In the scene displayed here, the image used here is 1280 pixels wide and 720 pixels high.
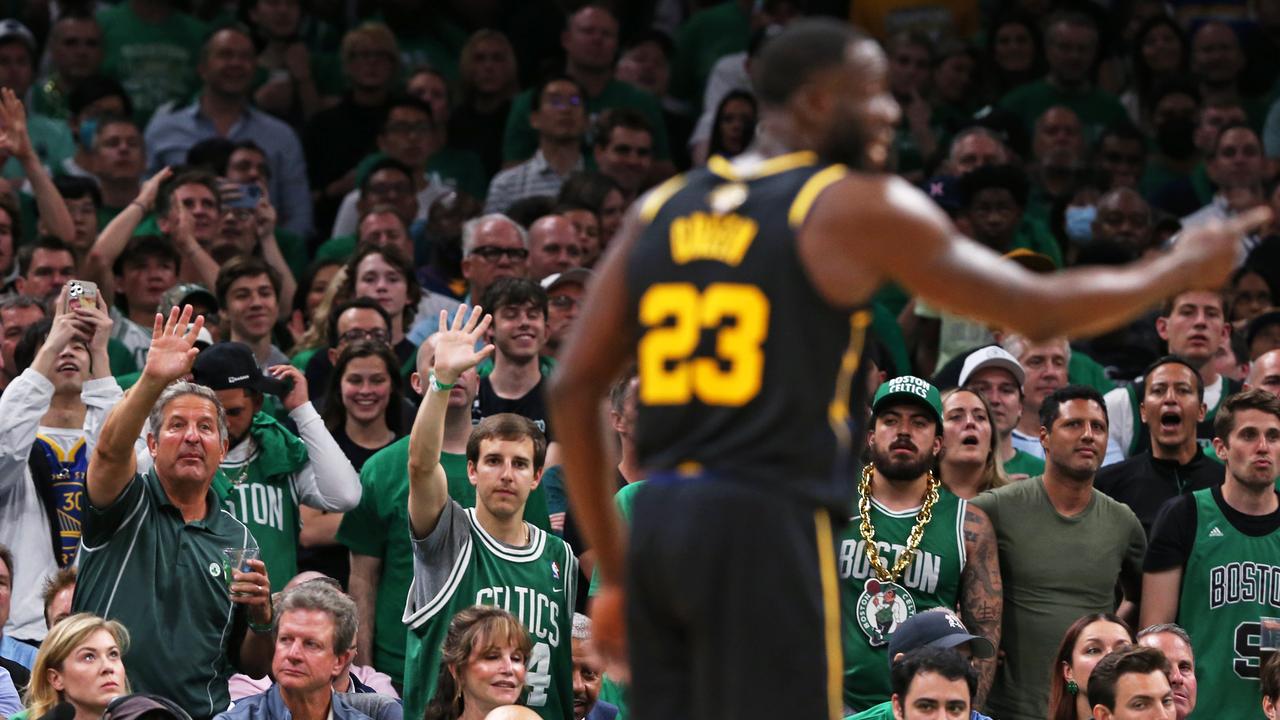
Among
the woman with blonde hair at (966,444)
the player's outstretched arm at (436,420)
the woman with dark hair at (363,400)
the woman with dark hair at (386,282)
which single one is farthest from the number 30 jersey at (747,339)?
the woman with dark hair at (386,282)

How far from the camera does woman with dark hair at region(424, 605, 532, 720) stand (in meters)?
7.55

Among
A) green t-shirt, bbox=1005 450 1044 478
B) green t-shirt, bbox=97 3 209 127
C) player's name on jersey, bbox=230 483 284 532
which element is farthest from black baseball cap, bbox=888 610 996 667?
green t-shirt, bbox=97 3 209 127

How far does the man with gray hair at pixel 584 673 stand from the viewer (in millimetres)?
8391

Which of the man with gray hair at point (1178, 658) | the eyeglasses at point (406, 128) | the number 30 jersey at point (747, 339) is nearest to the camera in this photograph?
the number 30 jersey at point (747, 339)

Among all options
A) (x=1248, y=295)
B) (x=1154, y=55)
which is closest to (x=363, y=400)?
(x=1248, y=295)

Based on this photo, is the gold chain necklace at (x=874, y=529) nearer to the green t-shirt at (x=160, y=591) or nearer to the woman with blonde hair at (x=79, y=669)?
the green t-shirt at (x=160, y=591)

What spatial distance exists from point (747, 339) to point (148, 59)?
11.6 m

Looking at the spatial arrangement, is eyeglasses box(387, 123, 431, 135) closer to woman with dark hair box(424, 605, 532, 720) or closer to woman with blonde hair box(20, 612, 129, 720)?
woman with dark hair box(424, 605, 532, 720)

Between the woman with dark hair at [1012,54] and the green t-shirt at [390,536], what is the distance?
752 cm

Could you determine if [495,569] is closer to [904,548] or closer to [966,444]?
[904,548]

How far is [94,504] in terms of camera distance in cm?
765

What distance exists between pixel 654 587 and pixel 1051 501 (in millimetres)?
5507

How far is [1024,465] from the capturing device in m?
9.98

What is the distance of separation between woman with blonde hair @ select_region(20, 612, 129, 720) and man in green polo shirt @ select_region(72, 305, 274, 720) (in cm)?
34
